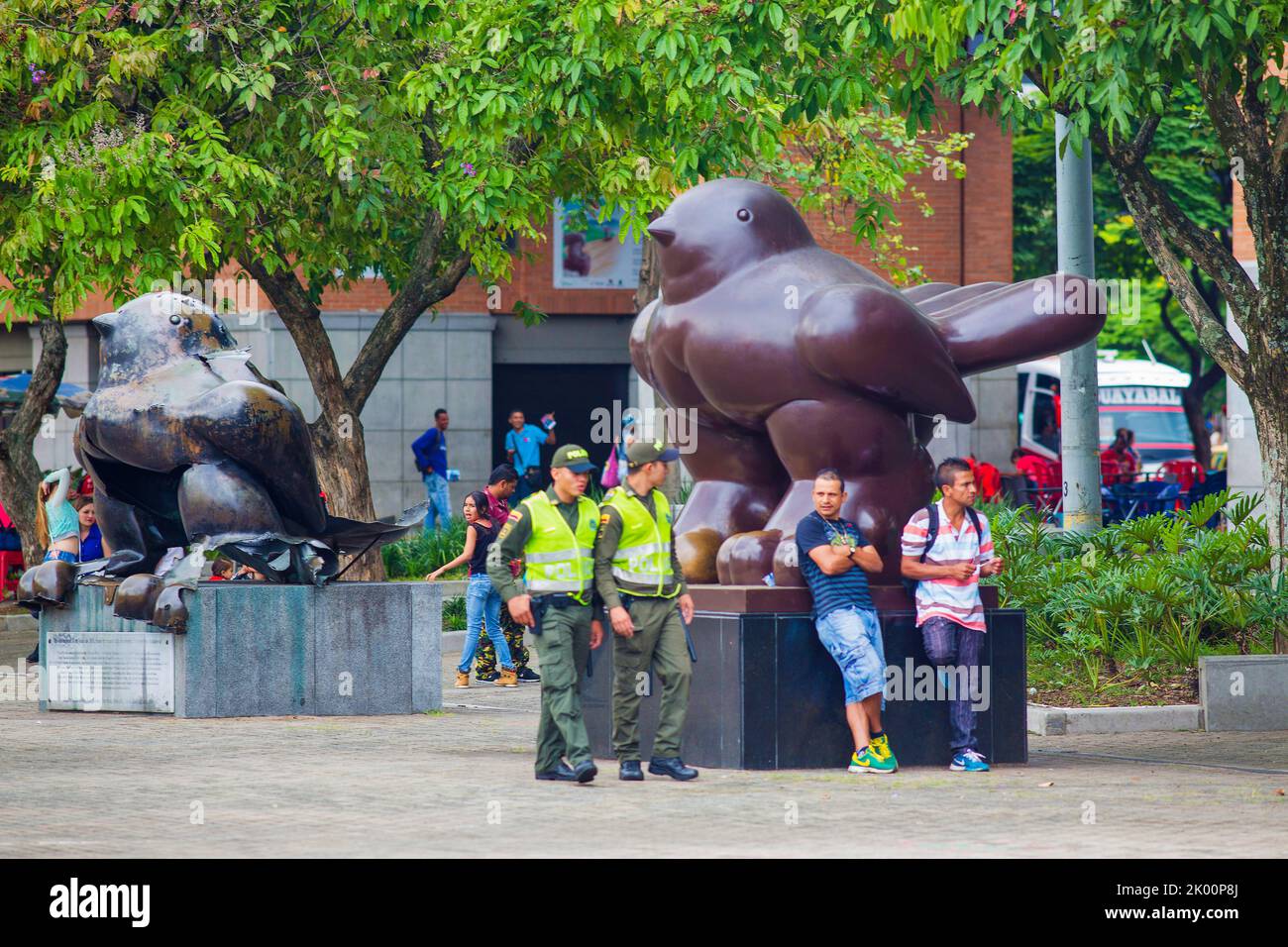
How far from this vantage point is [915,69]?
12.8m

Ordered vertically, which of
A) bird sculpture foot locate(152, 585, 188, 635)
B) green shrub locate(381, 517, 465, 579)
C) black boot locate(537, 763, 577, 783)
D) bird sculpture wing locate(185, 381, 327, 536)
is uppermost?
bird sculpture wing locate(185, 381, 327, 536)

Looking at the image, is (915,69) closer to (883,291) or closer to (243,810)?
(883,291)

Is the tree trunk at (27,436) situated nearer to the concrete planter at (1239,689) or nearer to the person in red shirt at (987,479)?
the person in red shirt at (987,479)

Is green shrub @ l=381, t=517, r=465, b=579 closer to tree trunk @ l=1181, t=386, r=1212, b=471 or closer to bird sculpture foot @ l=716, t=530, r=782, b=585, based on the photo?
bird sculpture foot @ l=716, t=530, r=782, b=585

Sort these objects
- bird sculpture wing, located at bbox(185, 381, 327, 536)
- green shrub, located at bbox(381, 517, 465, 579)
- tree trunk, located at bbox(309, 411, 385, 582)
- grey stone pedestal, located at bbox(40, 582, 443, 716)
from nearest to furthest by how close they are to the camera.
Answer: bird sculpture wing, located at bbox(185, 381, 327, 536) < grey stone pedestal, located at bbox(40, 582, 443, 716) < tree trunk, located at bbox(309, 411, 385, 582) < green shrub, located at bbox(381, 517, 465, 579)

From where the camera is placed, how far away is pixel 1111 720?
12.5 meters

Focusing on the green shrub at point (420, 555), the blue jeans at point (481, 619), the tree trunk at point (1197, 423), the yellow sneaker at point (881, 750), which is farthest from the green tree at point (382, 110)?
the tree trunk at point (1197, 423)

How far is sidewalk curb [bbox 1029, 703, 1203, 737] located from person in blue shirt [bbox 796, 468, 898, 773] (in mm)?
2547

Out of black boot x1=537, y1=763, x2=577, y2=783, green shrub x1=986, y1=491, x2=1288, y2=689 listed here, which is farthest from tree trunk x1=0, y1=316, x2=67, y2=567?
black boot x1=537, y1=763, x2=577, y2=783

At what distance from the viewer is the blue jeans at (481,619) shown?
15.1 m

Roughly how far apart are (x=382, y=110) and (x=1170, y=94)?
6.96 metres

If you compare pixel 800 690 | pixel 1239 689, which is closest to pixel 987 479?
pixel 1239 689

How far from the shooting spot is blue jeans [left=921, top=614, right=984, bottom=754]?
33.9ft

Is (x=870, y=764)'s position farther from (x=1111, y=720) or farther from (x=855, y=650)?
(x=1111, y=720)
